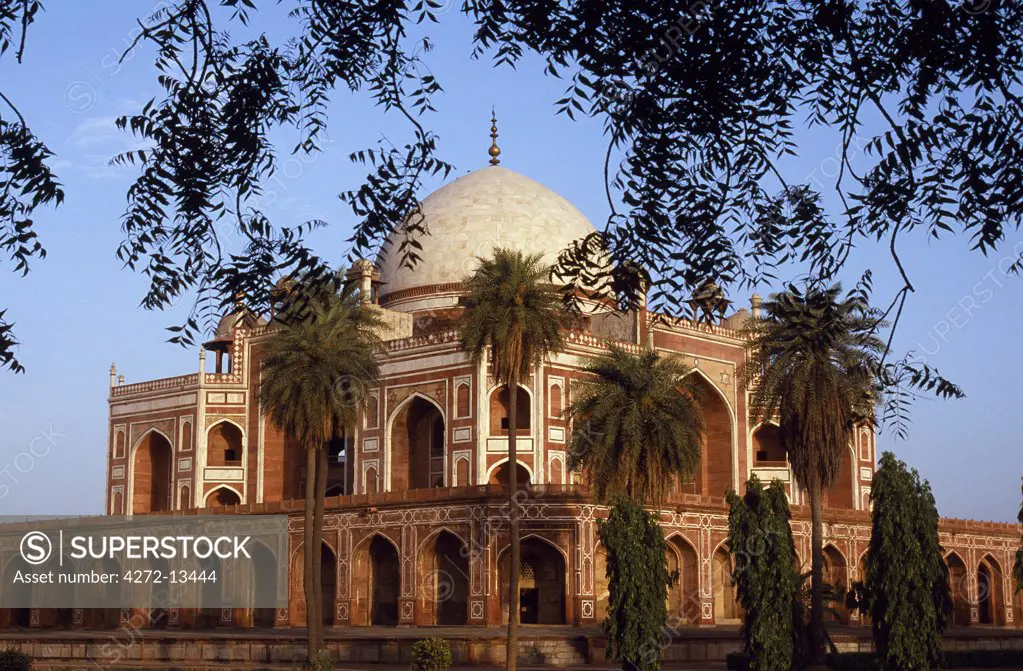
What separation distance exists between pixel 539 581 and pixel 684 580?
480cm

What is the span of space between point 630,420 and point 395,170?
1005 inches

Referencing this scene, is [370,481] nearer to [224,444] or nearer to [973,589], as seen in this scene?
[224,444]

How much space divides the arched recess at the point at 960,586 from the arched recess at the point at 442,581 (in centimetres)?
1989

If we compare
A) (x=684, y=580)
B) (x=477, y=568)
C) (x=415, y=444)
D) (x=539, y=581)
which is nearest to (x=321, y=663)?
(x=477, y=568)

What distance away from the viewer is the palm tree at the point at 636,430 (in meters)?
33.6

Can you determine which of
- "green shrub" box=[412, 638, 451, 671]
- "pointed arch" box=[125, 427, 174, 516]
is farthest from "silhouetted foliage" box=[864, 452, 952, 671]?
"pointed arch" box=[125, 427, 174, 516]

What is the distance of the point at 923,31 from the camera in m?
8.08

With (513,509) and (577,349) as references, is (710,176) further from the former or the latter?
(577,349)

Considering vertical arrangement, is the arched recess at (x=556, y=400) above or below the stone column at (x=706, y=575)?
above

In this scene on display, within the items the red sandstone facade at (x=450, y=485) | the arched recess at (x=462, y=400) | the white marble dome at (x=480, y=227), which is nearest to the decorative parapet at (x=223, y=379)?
the red sandstone facade at (x=450, y=485)

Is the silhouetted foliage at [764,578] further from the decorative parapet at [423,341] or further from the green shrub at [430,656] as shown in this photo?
the decorative parapet at [423,341]

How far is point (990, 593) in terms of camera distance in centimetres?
5278

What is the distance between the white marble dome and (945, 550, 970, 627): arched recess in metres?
18.8

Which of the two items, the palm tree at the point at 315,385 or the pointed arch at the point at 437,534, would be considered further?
the pointed arch at the point at 437,534
